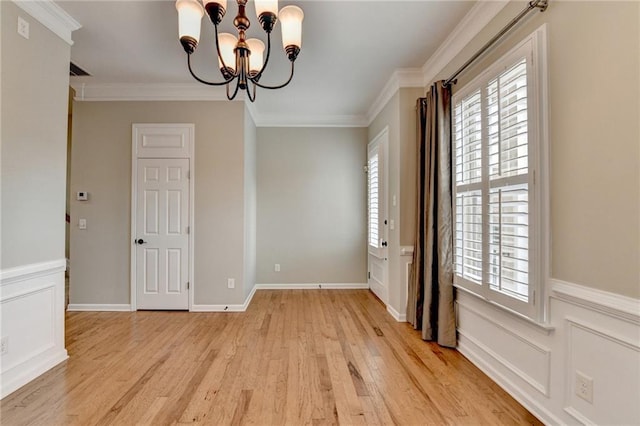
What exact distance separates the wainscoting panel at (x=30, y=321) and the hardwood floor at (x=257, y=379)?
0.11 meters

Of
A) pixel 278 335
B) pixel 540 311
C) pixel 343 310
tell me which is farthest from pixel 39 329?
pixel 540 311

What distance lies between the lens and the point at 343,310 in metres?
3.84

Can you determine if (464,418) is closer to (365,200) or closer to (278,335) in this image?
(278,335)

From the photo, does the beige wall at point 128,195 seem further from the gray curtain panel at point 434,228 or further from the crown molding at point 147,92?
the gray curtain panel at point 434,228

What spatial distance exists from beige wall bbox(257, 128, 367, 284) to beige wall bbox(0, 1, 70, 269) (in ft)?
9.11

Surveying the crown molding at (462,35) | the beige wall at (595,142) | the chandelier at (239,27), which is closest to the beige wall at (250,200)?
the chandelier at (239,27)

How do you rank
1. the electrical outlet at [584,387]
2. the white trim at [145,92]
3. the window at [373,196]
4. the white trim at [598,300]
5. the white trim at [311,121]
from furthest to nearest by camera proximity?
the white trim at [311,121] → the window at [373,196] → the white trim at [145,92] → the electrical outlet at [584,387] → the white trim at [598,300]

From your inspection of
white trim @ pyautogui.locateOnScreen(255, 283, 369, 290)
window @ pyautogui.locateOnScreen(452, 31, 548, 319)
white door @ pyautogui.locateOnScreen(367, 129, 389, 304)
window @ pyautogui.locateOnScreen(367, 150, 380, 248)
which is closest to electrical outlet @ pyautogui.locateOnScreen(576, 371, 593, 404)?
window @ pyautogui.locateOnScreen(452, 31, 548, 319)

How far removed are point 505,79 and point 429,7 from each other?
88cm

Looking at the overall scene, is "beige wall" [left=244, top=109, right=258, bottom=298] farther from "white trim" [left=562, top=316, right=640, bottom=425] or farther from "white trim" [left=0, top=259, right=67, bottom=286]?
"white trim" [left=562, top=316, right=640, bottom=425]

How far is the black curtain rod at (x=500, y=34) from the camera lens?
5.69ft

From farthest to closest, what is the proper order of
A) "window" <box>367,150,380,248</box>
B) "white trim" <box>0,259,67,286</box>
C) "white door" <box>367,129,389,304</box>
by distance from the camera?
"window" <box>367,150,380,248</box> → "white door" <box>367,129,389,304</box> → "white trim" <box>0,259,67,286</box>

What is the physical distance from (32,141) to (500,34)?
3504 millimetres

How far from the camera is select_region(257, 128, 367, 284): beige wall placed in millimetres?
4934
